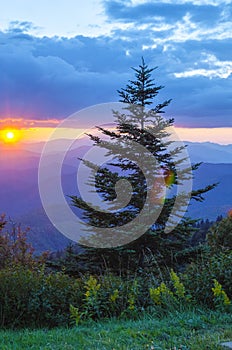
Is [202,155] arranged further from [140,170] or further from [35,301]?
[35,301]

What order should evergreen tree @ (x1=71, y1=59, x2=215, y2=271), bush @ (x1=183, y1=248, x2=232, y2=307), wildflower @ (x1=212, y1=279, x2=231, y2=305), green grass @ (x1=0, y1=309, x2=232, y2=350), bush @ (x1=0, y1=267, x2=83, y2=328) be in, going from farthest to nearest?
evergreen tree @ (x1=71, y1=59, x2=215, y2=271), bush @ (x1=0, y1=267, x2=83, y2=328), bush @ (x1=183, y1=248, x2=232, y2=307), wildflower @ (x1=212, y1=279, x2=231, y2=305), green grass @ (x1=0, y1=309, x2=232, y2=350)

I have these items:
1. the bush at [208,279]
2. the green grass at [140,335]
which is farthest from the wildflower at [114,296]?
the bush at [208,279]

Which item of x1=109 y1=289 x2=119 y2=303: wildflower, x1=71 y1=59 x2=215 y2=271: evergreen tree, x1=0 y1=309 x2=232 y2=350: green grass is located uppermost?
x1=71 y1=59 x2=215 y2=271: evergreen tree

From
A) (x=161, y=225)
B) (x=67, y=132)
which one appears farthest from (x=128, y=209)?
(x=67, y=132)

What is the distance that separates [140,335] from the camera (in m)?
4.15

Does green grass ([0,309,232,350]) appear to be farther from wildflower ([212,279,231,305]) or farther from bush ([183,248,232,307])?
bush ([183,248,232,307])

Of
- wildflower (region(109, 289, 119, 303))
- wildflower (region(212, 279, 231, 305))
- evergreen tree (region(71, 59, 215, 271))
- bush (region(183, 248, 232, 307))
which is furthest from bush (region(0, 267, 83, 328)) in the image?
evergreen tree (region(71, 59, 215, 271))

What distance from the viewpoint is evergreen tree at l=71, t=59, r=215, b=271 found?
18.6 metres

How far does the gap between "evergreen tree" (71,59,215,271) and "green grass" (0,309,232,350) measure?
43.9ft

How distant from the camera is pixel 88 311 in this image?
558cm

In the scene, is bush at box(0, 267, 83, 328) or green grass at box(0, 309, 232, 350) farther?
bush at box(0, 267, 83, 328)

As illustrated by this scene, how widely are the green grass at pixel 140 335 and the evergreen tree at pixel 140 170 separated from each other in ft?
43.9

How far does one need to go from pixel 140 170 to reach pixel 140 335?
1509 cm

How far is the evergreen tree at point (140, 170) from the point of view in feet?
60.9
